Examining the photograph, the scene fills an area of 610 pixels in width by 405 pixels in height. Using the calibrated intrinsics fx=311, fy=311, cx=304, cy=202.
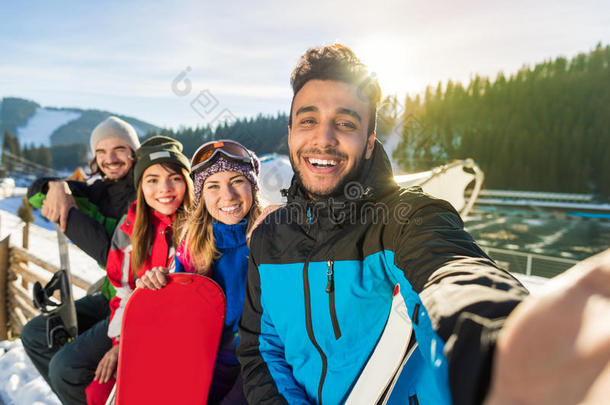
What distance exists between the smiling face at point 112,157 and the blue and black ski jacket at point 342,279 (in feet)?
6.43

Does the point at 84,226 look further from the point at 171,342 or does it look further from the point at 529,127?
the point at 529,127

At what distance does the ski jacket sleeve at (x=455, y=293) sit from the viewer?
386mm

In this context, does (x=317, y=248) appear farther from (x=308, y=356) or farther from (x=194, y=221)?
(x=194, y=221)

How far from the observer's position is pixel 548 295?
0.33 metres

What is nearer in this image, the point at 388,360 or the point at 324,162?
the point at 388,360

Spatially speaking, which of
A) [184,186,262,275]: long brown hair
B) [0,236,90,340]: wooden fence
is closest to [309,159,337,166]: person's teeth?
[184,186,262,275]: long brown hair

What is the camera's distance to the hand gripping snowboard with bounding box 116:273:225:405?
4.91 feet

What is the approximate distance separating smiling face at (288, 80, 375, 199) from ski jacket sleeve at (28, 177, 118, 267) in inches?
71.4

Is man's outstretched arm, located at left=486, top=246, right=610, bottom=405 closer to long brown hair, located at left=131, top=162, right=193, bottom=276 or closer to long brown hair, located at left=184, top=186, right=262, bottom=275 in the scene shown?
long brown hair, located at left=184, top=186, right=262, bottom=275

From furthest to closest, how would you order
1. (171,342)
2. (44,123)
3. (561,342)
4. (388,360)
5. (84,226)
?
(44,123)
(84,226)
(171,342)
(388,360)
(561,342)

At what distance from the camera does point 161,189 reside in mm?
2092

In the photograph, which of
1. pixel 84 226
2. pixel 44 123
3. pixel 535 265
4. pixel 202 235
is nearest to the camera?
pixel 202 235

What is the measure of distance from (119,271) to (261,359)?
133 centimetres

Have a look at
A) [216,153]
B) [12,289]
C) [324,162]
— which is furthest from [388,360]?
[12,289]
